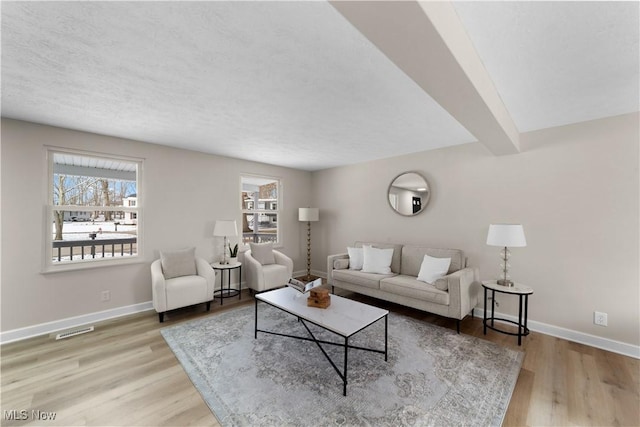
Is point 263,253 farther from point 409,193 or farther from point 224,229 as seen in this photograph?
point 409,193

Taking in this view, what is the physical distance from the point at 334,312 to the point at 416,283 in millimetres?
1407

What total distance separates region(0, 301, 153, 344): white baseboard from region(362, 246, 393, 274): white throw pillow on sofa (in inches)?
124

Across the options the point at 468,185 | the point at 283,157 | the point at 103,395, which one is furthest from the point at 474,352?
the point at 283,157

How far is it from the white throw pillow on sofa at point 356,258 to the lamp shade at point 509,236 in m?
1.84

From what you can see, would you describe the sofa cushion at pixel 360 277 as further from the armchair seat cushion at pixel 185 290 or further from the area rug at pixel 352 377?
the armchair seat cushion at pixel 185 290

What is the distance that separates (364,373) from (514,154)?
3.07 metres

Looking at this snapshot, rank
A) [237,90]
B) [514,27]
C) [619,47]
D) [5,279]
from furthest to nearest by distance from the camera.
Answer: [5,279] < [237,90] < [619,47] < [514,27]

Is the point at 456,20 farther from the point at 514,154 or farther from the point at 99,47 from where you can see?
the point at 514,154

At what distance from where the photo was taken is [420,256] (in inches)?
147

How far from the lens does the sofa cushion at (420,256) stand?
3379mm

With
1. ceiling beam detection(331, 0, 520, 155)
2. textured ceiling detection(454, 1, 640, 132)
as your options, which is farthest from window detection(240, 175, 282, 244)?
textured ceiling detection(454, 1, 640, 132)

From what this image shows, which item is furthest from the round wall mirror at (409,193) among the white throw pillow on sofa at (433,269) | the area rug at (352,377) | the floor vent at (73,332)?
the floor vent at (73,332)

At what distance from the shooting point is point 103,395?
1891 millimetres

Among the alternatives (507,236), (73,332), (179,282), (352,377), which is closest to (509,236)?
(507,236)
